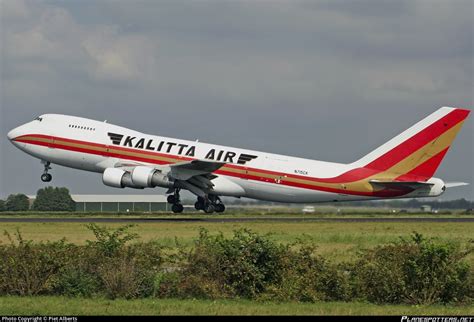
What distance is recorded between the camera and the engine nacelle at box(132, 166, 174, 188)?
200ft

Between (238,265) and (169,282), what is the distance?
1.91 meters

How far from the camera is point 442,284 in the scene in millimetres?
22219

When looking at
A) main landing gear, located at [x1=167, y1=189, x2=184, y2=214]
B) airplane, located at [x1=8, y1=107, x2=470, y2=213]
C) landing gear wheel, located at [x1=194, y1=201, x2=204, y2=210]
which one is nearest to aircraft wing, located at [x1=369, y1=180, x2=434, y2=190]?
airplane, located at [x1=8, y1=107, x2=470, y2=213]

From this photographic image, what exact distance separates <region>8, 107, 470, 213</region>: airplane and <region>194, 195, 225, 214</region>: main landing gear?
8 centimetres

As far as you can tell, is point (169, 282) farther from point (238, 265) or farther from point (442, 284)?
point (442, 284)

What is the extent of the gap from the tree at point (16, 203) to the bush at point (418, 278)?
229ft

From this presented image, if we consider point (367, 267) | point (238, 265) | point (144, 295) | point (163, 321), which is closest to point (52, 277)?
point (144, 295)

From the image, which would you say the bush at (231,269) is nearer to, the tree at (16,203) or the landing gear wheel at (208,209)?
the landing gear wheel at (208,209)

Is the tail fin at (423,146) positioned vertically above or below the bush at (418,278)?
above

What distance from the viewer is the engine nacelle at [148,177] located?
61.1m

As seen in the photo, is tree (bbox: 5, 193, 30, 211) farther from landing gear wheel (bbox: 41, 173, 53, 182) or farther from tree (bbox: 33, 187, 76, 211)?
landing gear wheel (bbox: 41, 173, 53, 182)

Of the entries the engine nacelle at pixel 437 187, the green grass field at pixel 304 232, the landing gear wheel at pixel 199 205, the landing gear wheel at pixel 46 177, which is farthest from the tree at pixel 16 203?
the engine nacelle at pixel 437 187

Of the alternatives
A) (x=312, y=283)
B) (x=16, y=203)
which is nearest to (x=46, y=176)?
(x=16, y=203)

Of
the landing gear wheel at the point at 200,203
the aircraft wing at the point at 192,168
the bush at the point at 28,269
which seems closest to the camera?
the bush at the point at 28,269
